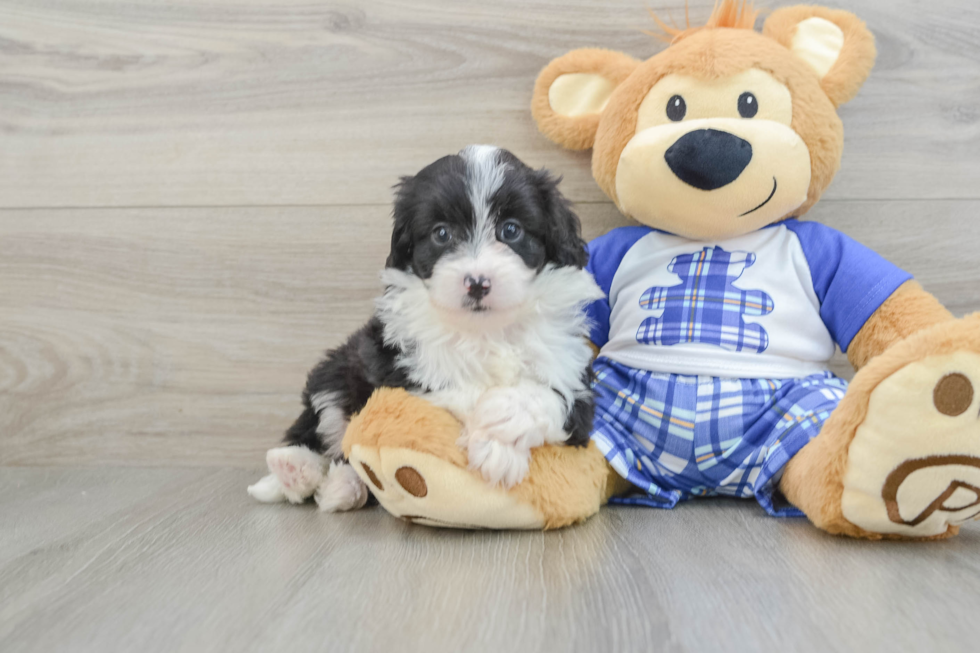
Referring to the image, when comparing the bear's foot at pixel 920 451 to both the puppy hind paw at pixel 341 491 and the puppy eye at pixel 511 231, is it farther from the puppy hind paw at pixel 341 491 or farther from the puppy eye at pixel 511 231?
the puppy hind paw at pixel 341 491

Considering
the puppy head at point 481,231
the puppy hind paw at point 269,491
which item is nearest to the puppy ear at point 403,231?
the puppy head at point 481,231

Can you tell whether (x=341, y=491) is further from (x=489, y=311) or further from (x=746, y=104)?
(x=746, y=104)

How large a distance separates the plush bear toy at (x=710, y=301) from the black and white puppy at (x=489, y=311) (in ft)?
0.18

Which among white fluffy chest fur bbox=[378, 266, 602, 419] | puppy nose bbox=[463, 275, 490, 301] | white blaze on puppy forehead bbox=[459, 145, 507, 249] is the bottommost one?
white fluffy chest fur bbox=[378, 266, 602, 419]

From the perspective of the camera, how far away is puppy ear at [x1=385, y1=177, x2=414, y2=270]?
1.16m

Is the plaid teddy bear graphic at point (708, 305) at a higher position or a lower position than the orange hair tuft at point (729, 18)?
lower

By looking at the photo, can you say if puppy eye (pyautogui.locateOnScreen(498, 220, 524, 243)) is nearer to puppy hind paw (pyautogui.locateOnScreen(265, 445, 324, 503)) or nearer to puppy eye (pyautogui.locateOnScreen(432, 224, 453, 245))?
puppy eye (pyautogui.locateOnScreen(432, 224, 453, 245))

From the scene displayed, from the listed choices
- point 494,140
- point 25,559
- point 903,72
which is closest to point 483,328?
point 494,140

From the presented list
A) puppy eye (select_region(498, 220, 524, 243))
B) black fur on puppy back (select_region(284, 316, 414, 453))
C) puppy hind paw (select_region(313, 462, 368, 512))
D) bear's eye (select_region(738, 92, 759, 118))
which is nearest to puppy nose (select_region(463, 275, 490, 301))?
puppy eye (select_region(498, 220, 524, 243))

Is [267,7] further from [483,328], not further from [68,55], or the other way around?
[483,328]

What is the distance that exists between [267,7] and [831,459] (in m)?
1.54

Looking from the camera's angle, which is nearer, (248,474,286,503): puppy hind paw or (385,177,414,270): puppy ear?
(385,177,414,270): puppy ear

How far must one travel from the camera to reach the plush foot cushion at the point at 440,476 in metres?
1.08

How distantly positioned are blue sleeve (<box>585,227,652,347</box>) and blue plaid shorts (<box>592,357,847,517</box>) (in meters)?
0.16
